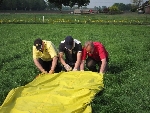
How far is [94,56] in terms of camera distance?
7.97 m

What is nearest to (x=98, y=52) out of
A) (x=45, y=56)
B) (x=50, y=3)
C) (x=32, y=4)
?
(x=45, y=56)

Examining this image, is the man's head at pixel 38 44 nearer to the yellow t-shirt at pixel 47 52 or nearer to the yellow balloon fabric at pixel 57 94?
the yellow t-shirt at pixel 47 52

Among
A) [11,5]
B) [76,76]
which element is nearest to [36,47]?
[76,76]

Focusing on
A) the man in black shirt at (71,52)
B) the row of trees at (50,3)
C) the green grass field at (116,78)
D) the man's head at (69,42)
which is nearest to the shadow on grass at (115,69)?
the green grass field at (116,78)

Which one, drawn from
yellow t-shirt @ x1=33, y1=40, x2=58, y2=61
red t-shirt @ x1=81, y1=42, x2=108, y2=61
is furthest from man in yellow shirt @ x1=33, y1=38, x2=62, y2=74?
red t-shirt @ x1=81, y1=42, x2=108, y2=61

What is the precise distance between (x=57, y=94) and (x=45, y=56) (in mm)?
2414

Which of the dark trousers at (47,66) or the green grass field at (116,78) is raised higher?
the dark trousers at (47,66)

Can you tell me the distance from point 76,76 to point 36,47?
1.42 meters

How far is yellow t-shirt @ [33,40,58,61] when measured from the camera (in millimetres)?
7640

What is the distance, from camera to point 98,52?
25.3ft

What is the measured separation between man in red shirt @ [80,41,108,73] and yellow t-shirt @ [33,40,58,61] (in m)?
0.86

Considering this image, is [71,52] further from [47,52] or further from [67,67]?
[47,52]

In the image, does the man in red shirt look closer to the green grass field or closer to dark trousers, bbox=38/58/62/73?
the green grass field

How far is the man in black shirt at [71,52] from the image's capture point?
7375 millimetres
